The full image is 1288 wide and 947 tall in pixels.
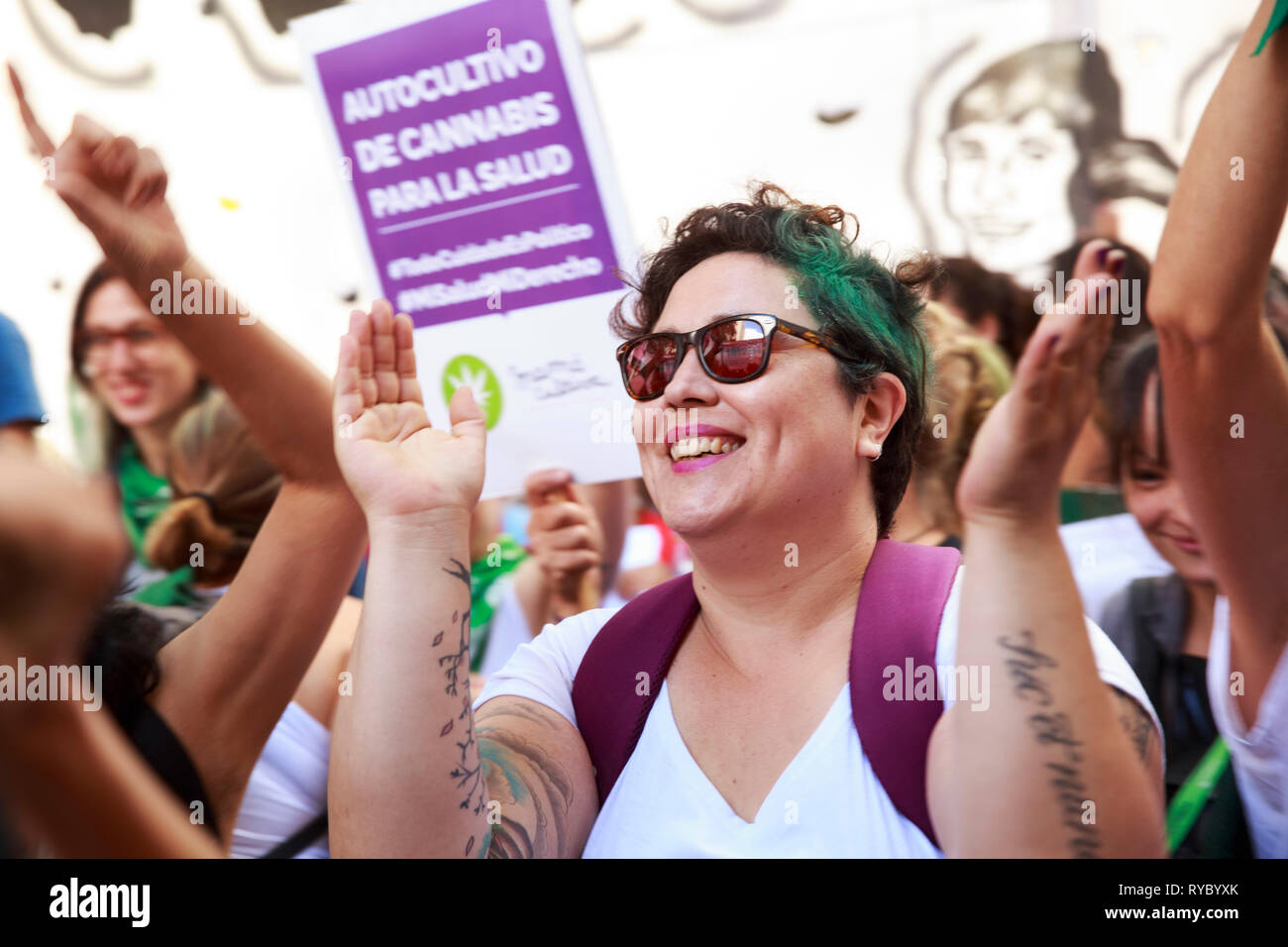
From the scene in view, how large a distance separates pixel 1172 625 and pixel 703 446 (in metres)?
0.91

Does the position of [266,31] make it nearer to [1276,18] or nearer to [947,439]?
[947,439]

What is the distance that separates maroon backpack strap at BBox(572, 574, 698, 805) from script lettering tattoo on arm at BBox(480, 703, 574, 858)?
66 millimetres

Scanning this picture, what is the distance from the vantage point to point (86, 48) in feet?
8.48

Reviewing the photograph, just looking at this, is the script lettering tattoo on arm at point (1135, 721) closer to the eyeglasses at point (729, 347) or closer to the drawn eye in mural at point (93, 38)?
the eyeglasses at point (729, 347)

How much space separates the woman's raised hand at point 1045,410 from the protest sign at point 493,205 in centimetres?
97

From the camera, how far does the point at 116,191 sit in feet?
5.56

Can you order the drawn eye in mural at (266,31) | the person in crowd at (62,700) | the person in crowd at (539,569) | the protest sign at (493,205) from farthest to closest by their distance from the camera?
1. the drawn eye in mural at (266,31)
2. the person in crowd at (539,569)
3. the protest sign at (493,205)
4. the person in crowd at (62,700)

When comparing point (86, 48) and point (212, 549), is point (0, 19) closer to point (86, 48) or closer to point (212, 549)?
point (86, 48)

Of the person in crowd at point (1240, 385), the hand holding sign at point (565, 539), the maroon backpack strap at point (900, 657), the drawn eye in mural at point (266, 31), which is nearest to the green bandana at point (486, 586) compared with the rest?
the hand holding sign at point (565, 539)

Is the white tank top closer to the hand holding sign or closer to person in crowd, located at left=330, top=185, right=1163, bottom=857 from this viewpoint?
person in crowd, located at left=330, top=185, right=1163, bottom=857

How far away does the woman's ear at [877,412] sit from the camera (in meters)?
1.72

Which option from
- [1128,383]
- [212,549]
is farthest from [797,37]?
[212,549]

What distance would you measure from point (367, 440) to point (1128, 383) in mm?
1350

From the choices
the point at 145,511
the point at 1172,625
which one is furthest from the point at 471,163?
the point at 1172,625
